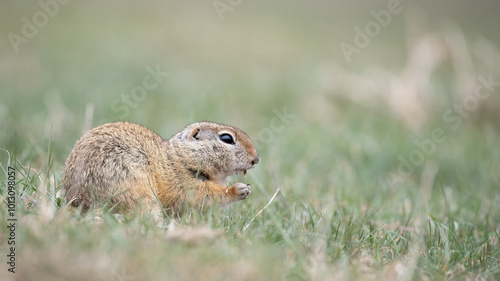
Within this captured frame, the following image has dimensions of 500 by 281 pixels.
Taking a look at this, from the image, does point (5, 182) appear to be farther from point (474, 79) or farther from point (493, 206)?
point (474, 79)

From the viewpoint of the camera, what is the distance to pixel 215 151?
4.36m

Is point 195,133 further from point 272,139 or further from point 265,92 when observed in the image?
point 265,92

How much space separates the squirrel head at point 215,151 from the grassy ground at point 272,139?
0.33m

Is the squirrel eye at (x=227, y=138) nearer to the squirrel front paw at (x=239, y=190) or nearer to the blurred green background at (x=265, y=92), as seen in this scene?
the squirrel front paw at (x=239, y=190)

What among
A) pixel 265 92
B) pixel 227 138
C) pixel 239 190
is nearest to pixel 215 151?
pixel 227 138

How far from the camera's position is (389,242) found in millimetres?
3928

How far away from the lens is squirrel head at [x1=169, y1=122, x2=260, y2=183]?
4324 millimetres

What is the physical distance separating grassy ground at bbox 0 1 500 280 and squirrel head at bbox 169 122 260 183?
12.8 inches

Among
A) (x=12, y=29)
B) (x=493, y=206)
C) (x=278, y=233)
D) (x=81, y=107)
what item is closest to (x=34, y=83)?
(x=81, y=107)

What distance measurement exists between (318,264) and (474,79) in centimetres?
657

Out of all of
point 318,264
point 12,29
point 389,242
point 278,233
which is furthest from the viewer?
point 12,29

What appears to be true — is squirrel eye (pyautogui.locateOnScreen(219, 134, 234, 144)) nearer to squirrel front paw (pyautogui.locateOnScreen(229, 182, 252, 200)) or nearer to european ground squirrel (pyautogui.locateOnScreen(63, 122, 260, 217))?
european ground squirrel (pyautogui.locateOnScreen(63, 122, 260, 217))

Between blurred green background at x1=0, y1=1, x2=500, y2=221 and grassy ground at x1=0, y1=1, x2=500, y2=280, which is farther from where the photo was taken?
blurred green background at x1=0, y1=1, x2=500, y2=221

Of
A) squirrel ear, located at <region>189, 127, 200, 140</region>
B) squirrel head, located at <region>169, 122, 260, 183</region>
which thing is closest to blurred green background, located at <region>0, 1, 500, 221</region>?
squirrel head, located at <region>169, 122, 260, 183</region>
